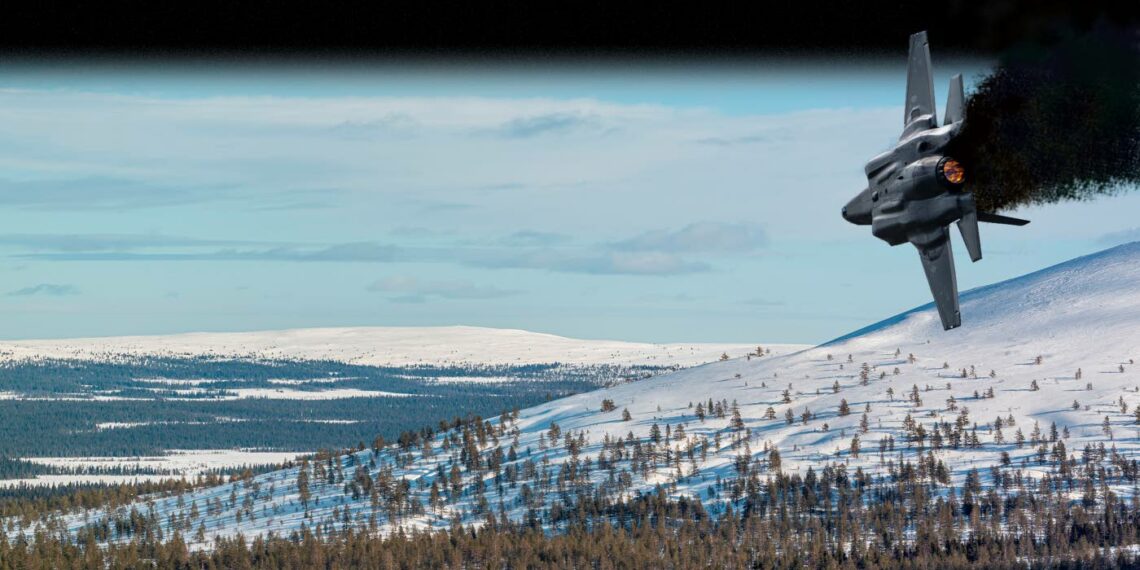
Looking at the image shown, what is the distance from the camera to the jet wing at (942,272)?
15922 mm

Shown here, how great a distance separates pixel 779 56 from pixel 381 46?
15.6 ft

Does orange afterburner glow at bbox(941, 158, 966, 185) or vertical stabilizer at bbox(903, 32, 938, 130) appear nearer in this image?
orange afterburner glow at bbox(941, 158, 966, 185)

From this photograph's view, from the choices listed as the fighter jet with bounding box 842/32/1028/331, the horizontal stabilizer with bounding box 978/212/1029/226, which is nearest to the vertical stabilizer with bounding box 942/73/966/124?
the fighter jet with bounding box 842/32/1028/331

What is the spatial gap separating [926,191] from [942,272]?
2.96ft

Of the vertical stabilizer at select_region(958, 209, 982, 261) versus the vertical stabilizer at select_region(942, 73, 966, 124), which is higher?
the vertical stabilizer at select_region(942, 73, 966, 124)

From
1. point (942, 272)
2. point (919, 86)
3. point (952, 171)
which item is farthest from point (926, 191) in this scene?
point (919, 86)

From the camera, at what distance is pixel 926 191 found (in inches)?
621

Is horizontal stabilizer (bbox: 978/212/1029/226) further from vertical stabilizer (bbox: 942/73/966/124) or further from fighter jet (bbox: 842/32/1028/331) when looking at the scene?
vertical stabilizer (bbox: 942/73/966/124)

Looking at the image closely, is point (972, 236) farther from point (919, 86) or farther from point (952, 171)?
point (919, 86)

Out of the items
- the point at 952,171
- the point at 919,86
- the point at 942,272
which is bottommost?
the point at 942,272

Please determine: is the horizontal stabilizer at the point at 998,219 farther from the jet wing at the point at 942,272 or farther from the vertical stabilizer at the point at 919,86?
the vertical stabilizer at the point at 919,86

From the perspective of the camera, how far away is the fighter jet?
15414mm

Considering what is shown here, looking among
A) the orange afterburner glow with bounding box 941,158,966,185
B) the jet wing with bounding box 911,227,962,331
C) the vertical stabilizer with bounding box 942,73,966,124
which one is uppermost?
the vertical stabilizer with bounding box 942,73,966,124

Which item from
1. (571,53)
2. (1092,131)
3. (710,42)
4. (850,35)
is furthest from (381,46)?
(1092,131)
